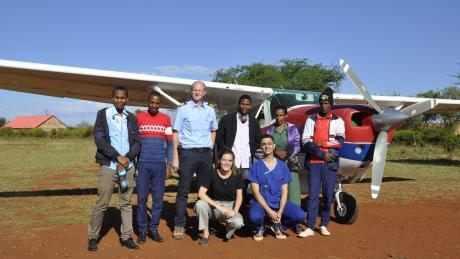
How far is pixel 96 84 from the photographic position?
8297 millimetres

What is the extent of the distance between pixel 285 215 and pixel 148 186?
1.74 metres

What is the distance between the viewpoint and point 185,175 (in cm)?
504

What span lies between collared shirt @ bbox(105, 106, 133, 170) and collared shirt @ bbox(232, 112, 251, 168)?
4.76ft

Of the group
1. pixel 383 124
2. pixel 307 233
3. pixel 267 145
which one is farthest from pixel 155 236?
pixel 383 124

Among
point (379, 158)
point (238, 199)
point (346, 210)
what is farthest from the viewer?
point (346, 210)

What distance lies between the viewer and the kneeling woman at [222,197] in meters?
4.82

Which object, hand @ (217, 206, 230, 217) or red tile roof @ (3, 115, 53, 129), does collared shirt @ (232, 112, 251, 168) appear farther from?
red tile roof @ (3, 115, 53, 129)

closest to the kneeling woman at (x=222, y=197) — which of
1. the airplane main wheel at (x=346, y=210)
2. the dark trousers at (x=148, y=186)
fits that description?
the dark trousers at (x=148, y=186)

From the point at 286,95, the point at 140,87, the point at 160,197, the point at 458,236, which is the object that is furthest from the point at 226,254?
the point at 140,87

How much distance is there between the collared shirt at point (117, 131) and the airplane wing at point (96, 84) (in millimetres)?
3163

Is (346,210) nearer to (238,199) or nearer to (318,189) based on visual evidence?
(318,189)

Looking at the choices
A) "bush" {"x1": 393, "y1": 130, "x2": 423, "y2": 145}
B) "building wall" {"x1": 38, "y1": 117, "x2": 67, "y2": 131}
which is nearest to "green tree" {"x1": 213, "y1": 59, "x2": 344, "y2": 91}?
"bush" {"x1": 393, "y1": 130, "x2": 423, "y2": 145}

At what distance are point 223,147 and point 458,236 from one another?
3.15 m

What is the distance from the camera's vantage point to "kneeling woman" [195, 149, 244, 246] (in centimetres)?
482
